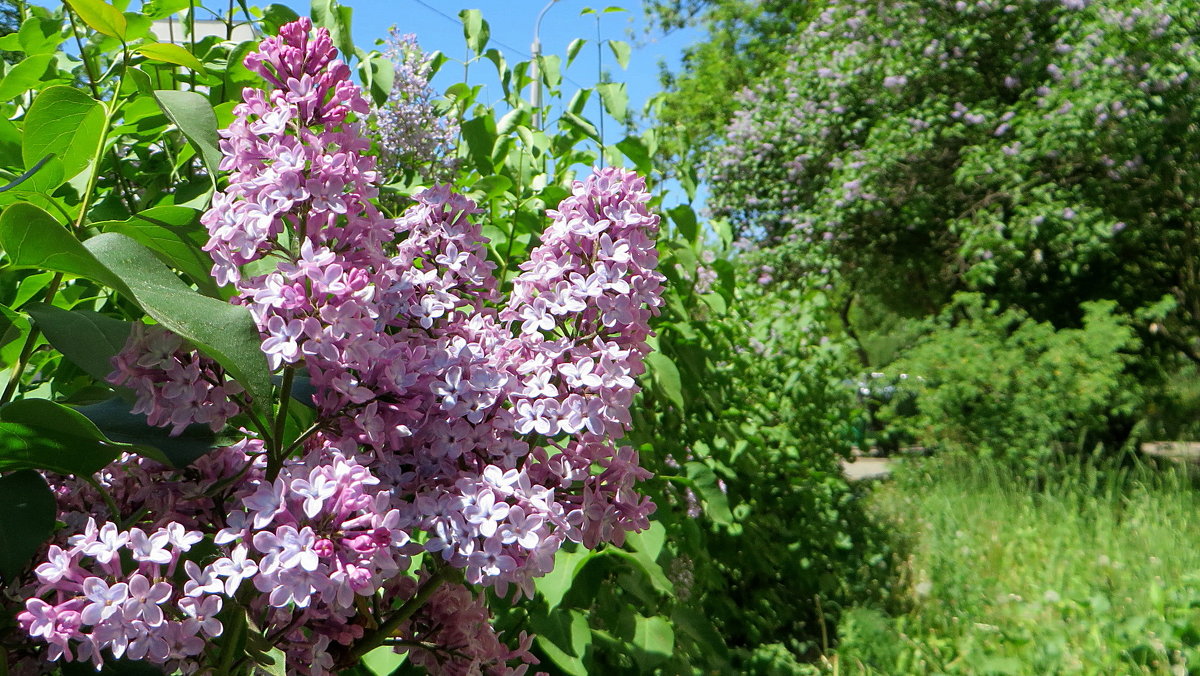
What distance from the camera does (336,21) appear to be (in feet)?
4.59

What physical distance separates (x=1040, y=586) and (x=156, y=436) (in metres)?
4.33

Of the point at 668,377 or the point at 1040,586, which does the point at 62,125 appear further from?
the point at 1040,586

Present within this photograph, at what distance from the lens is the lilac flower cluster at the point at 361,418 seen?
0.64m

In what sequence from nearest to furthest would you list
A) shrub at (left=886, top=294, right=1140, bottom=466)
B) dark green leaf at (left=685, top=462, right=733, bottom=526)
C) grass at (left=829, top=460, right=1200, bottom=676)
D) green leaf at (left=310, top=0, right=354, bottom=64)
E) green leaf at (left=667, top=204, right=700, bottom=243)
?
green leaf at (left=310, top=0, right=354, bottom=64)
green leaf at (left=667, top=204, right=700, bottom=243)
dark green leaf at (left=685, top=462, right=733, bottom=526)
grass at (left=829, top=460, right=1200, bottom=676)
shrub at (left=886, top=294, right=1140, bottom=466)

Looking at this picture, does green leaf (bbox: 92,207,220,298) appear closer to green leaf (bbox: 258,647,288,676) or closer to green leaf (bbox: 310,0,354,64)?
green leaf (bbox: 258,647,288,676)

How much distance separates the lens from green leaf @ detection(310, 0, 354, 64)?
137 centimetres

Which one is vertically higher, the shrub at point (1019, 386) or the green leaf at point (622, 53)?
the green leaf at point (622, 53)

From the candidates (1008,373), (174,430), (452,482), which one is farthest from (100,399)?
(1008,373)

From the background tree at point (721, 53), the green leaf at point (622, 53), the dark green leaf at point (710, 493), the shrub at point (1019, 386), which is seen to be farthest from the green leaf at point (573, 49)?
the background tree at point (721, 53)

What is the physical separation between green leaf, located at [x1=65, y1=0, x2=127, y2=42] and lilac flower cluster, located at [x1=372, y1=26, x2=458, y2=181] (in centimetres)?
119

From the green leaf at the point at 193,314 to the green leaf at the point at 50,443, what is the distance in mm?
111

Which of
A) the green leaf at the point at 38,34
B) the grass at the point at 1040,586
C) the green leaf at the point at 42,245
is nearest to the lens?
the green leaf at the point at 42,245

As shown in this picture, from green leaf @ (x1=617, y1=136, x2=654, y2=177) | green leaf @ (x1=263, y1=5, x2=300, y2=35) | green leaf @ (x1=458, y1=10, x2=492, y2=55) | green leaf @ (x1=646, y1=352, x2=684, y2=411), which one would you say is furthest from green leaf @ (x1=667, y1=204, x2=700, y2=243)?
green leaf @ (x1=263, y1=5, x2=300, y2=35)

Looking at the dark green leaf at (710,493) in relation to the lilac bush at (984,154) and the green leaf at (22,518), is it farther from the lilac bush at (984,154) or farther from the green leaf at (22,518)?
the lilac bush at (984,154)
